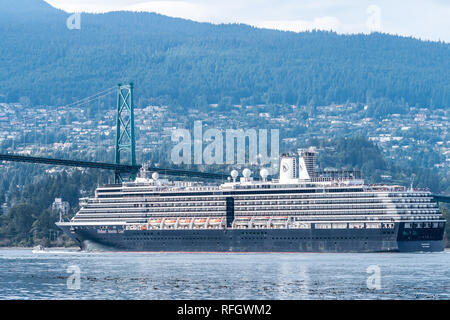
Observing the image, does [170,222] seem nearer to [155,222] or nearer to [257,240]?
[155,222]

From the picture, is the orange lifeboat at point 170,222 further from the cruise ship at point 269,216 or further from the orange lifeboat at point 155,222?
the orange lifeboat at point 155,222

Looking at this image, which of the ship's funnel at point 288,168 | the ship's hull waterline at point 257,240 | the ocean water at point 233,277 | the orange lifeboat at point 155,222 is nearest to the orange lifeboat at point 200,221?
the ship's hull waterline at point 257,240

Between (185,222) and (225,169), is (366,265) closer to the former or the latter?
(185,222)

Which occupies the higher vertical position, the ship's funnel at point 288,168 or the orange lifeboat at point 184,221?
the ship's funnel at point 288,168

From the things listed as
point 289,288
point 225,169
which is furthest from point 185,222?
point 225,169

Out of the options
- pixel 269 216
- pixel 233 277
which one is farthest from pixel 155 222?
pixel 233 277

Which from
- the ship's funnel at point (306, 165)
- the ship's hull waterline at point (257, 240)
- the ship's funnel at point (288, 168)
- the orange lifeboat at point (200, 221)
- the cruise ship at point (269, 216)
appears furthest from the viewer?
the ship's funnel at point (288, 168)
